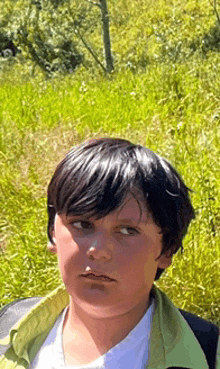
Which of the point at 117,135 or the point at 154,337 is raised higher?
the point at 154,337

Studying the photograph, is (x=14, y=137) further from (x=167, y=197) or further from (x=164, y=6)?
(x=164, y=6)

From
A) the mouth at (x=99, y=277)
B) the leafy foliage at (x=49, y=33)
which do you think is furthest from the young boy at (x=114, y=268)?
the leafy foliage at (x=49, y=33)

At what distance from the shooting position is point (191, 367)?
164cm

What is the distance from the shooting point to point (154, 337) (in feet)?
5.46

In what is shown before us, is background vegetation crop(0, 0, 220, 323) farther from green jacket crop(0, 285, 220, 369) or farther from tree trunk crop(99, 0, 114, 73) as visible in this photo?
tree trunk crop(99, 0, 114, 73)

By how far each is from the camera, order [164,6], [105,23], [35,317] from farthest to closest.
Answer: [164,6] → [105,23] → [35,317]

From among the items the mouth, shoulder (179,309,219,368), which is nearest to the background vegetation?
shoulder (179,309,219,368)

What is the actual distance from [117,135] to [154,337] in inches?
120

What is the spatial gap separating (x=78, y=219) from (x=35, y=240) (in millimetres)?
1851

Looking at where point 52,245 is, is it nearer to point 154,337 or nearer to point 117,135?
point 154,337

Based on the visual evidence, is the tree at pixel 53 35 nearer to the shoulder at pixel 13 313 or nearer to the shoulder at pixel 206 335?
the shoulder at pixel 13 313

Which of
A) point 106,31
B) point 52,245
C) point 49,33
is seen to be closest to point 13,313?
point 52,245

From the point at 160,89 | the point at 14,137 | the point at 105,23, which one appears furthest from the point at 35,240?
the point at 105,23

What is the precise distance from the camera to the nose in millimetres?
1545
